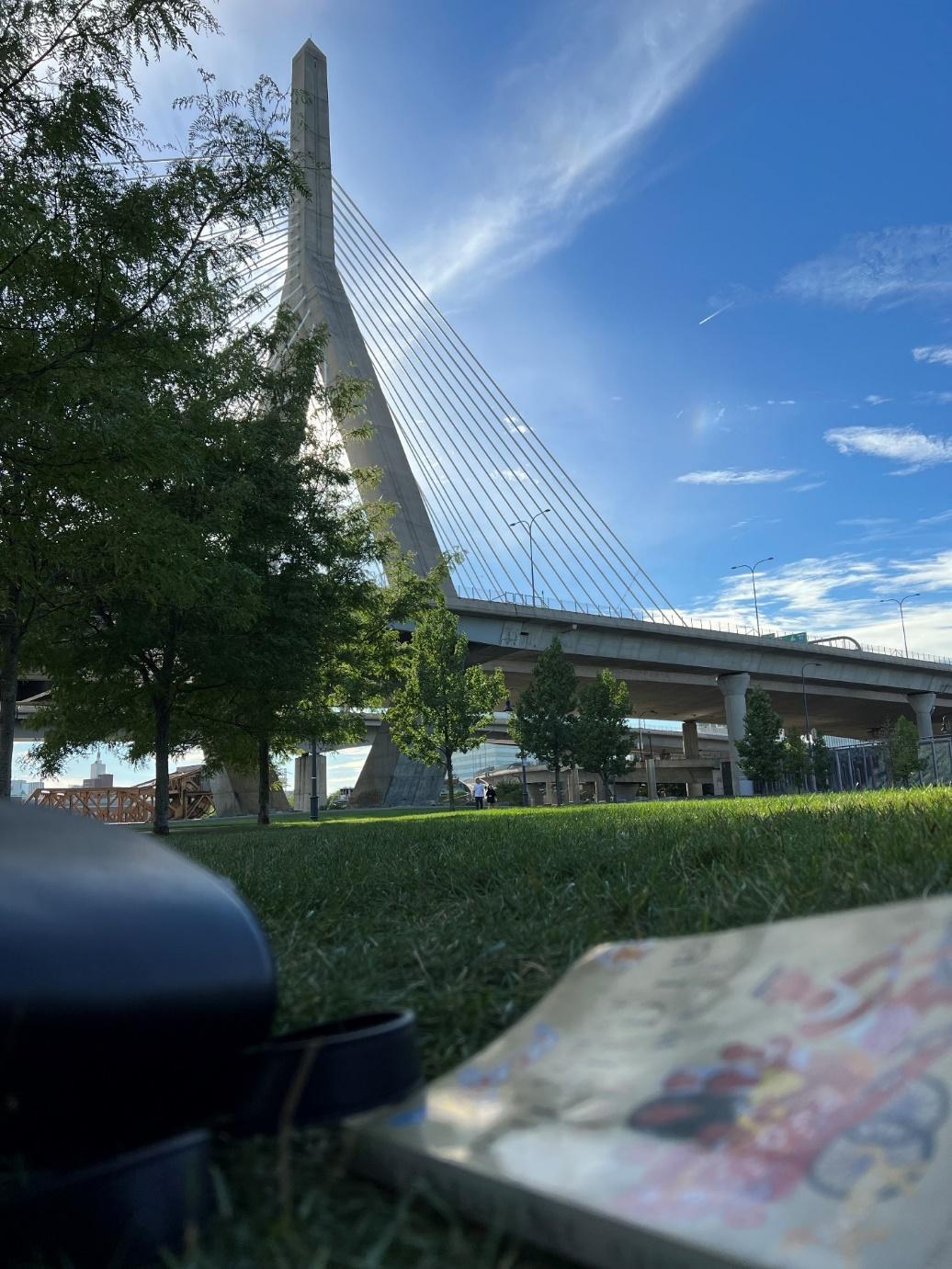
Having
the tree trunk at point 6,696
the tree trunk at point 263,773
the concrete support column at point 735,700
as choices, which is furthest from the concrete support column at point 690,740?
the tree trunk at point 6,696

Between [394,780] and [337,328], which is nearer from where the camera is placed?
[337,328]

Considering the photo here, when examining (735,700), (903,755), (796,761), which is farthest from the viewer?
(735,700)

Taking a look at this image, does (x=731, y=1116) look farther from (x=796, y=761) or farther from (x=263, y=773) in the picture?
(x=796, y=761)

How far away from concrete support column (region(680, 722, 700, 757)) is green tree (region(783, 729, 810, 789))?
4095 centimetres

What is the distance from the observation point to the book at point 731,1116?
4.08 ft

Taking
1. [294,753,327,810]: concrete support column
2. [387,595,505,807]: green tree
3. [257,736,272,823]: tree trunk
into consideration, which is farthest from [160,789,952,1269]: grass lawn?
[294,753,327,810]: concrete support column

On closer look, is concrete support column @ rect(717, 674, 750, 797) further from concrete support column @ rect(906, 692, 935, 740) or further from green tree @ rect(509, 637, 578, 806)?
concrete support column @ rect(906, 692, 935, 740)

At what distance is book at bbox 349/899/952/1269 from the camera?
1.24 m

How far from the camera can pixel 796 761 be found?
45906mm

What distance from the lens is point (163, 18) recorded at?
25.4 feet

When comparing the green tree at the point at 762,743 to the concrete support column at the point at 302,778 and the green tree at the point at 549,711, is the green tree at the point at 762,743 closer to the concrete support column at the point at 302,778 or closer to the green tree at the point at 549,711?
the green tree at the point at 549,711

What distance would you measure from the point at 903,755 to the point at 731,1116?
1723 inches

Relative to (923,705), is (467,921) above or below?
below

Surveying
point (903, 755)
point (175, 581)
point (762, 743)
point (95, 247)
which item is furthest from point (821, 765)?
point (95, 247)
